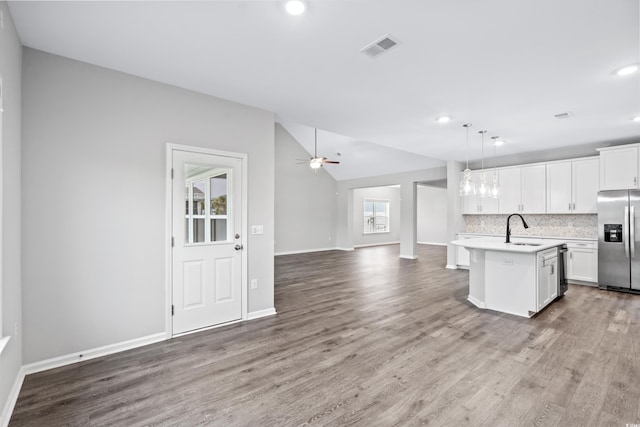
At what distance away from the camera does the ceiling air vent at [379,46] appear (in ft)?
7.99

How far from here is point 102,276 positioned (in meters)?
2.92

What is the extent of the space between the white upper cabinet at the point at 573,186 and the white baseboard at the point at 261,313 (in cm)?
571

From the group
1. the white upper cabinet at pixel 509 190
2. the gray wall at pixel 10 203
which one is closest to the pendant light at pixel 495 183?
the white upper cabinet at pixel 509 190

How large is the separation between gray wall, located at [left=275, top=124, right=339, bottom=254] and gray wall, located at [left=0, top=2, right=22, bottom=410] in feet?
24.8

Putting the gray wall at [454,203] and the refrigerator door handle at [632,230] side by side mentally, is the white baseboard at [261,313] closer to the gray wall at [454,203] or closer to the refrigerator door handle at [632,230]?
the gray wall at [454,203]

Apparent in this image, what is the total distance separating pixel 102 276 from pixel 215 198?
1345 millimetres

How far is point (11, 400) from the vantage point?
7.05 feet

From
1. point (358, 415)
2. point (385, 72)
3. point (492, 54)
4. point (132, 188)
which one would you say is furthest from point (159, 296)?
point (492, 54)

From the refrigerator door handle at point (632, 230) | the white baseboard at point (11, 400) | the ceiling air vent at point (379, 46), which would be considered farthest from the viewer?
the refrigerator door handle at point (632, 230)

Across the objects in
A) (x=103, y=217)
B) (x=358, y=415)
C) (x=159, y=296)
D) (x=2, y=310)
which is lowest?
(x=358, y=415)

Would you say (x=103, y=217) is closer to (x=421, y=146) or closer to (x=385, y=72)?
(x=385, y=72)

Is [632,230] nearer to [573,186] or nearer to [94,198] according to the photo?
[573,186]

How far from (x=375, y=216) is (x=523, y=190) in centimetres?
707

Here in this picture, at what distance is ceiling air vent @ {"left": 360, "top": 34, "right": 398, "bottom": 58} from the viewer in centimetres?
244
